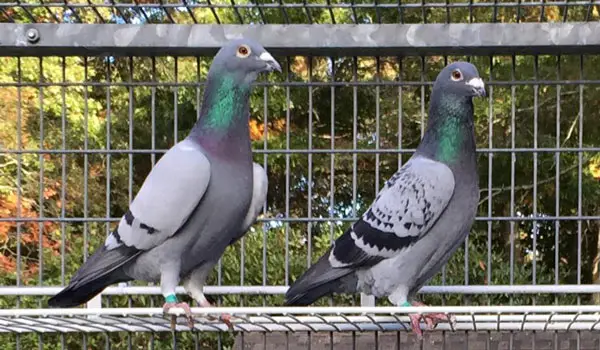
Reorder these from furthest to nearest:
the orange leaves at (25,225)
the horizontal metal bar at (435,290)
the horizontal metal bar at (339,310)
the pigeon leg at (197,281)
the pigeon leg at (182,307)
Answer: the orange leaves at (25,225)
the horizontal metal bar at (435,290)
the pigeon leg at (197,281)
the pigeon leg at (182,307)
the horizontal metal bar at (339,310)

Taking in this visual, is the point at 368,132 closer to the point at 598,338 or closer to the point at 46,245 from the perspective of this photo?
the point at 46,245

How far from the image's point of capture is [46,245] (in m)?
10.6

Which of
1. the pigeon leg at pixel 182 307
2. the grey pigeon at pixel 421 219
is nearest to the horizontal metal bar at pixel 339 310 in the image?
the pigeon leg at pixel 182 307

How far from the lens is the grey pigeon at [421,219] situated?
12.9ft

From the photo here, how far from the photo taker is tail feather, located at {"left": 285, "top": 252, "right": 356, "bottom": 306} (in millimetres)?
4016

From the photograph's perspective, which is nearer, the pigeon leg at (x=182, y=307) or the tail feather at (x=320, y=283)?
the pigeon leg at (x=182, y=307)

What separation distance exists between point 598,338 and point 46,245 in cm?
724

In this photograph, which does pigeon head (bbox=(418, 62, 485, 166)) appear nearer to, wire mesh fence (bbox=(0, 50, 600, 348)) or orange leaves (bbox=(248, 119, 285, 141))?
wire mesh fence (bbox=(0, 50, 600, 348))

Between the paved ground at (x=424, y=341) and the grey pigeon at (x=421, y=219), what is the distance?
0.74ft

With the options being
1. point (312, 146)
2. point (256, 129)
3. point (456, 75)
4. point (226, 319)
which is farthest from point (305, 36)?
point (256, 129)

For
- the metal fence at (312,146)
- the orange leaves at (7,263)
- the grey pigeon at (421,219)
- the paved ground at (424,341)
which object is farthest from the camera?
the orange leaves at (7,263)

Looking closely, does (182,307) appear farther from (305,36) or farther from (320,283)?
(305,36)

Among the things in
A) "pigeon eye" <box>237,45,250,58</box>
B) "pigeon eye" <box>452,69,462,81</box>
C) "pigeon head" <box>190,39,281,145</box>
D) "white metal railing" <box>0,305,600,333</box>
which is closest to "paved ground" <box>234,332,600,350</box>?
"white metal railing" <box>0,305,600,333</box>

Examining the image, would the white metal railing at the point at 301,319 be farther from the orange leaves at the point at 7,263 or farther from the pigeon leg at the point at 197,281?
the orange leaves at the point at 7,263
